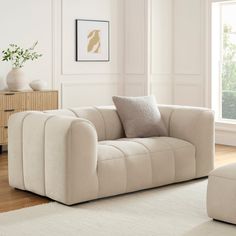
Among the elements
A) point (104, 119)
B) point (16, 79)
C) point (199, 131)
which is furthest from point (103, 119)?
point (16, 79)

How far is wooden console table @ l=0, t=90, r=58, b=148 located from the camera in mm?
6273

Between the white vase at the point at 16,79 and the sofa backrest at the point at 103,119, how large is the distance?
179 centimetres

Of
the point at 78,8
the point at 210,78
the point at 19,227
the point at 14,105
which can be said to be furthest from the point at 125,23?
the point at 19,227

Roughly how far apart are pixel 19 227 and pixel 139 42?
4713 millimetres

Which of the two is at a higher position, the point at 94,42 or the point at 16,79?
the point at 94,42

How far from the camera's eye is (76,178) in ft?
13.1

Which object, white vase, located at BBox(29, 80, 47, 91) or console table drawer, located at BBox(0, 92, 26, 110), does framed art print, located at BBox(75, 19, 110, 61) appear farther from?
console table drawer, located at BBox(0, 92, 26, 110)

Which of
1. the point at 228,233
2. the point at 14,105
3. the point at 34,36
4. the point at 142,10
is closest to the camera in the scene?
the point at 228,233

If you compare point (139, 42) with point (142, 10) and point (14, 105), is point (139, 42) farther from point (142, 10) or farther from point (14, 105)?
point (14, 105)

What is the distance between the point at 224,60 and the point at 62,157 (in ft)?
13.2

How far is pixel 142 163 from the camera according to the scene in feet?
14.4

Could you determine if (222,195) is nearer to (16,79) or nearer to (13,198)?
(13,198)

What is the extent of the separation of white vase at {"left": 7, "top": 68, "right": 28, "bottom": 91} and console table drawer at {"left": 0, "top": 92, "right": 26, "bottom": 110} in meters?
0.14

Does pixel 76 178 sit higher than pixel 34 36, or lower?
lower
